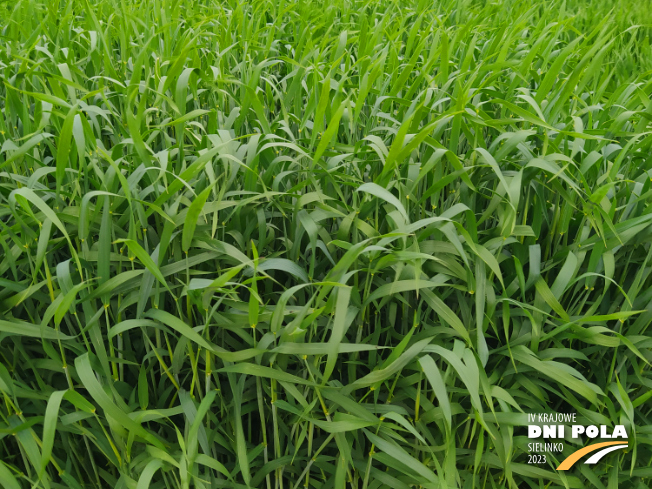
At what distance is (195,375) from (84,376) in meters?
0.18

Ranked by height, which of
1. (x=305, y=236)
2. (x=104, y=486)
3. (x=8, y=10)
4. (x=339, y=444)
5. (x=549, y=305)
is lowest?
(x=104, y=486)

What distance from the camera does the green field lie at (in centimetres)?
98

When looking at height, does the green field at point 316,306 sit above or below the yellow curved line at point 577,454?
above

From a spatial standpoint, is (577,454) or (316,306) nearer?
(316,306)

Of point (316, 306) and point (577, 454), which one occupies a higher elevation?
point (316, 306)

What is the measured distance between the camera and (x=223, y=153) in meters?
1.11

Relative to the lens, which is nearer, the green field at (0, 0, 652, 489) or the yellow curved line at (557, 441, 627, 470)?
the green field at (0, 0, 652, 489)

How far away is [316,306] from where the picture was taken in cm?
94

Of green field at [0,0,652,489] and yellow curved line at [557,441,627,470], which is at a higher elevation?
green field at [0,0,652,489]

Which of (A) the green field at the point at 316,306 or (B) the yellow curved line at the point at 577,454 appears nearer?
(A) the green field at the point at 316,306

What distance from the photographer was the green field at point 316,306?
0.98 meters

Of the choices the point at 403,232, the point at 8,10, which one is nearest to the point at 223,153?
the point at 403,232

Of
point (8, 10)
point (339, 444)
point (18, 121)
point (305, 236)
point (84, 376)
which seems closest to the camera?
point (84, 376)

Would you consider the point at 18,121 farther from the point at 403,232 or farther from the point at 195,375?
the point at 403,232
